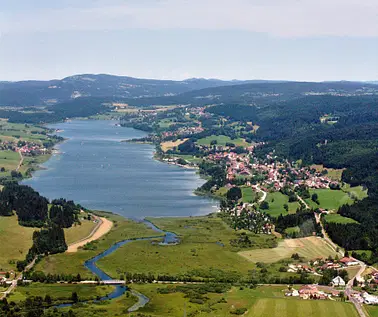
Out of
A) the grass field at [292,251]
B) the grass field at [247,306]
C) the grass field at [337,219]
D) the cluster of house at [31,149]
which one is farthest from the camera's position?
the cluster of house at [31,149]

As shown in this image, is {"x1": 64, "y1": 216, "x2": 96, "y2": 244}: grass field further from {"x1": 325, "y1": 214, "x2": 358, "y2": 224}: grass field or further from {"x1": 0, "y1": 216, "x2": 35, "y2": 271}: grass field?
{"x1": 325, "y1": 214, "x2": 358, "y2": 224}: grass field

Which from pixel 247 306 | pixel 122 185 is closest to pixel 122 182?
pixel 122 185

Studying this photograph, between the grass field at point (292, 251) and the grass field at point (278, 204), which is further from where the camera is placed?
the grass field at point (278, 204)

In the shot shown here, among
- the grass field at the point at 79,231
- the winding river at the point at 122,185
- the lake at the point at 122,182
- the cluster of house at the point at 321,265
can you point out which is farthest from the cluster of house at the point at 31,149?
the cluster of house at the point at 321,265

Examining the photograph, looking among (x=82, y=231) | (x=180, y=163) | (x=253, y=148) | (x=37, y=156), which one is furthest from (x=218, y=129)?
(x=82, y=231)

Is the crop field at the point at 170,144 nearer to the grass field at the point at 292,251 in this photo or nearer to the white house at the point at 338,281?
the grass field at the point at 292,251

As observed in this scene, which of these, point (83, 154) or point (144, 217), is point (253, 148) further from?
point (144, 217)
